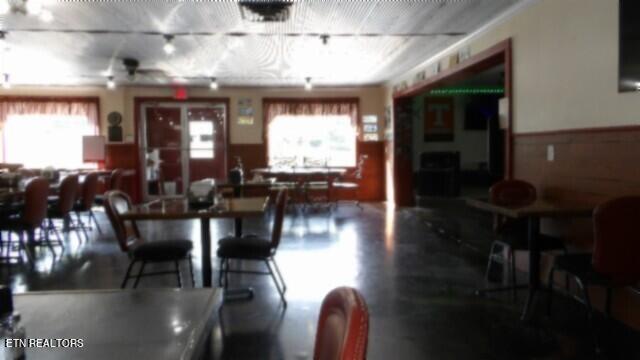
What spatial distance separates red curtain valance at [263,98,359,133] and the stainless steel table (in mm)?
9828

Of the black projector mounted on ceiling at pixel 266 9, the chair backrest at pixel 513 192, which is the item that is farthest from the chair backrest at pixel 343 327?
the black projector mounted on ceiling at pixel 266 9

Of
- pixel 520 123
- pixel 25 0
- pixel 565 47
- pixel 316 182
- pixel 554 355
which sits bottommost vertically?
pixel 554 355

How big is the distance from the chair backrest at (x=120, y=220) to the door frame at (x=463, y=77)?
3704 mm

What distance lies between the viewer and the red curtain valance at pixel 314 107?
1112 cm

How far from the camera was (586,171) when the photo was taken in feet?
12.7

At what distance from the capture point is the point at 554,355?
289cm

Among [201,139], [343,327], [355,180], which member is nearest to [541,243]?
[343,327]

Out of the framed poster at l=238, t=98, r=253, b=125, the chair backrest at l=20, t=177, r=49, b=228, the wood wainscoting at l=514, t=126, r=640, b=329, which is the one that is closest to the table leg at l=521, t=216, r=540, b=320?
the wood wainscoting at l=514, t=126, r=640, b=329

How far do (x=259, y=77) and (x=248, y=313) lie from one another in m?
6.83

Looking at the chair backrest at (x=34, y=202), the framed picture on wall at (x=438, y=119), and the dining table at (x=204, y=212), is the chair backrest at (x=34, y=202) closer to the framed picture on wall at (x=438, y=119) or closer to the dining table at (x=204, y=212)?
the dining table at (x=204, y=212)

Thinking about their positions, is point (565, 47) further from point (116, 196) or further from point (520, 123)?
point (116, 196)

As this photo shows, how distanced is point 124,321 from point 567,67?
4052 millimetres

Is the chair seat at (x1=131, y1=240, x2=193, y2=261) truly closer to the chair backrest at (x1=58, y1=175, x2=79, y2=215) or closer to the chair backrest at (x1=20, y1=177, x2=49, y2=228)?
the chair backrest at (x1=20, y1=177, x2=49, y2=228)

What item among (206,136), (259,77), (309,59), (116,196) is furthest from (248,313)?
(206,136)
